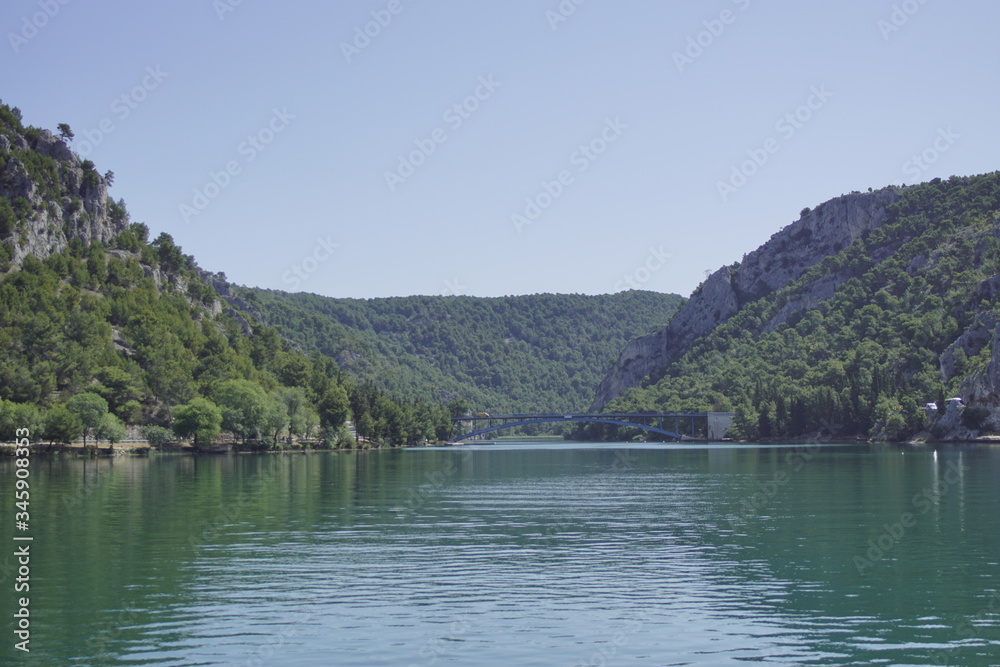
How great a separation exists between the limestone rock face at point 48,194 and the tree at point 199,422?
47881mm

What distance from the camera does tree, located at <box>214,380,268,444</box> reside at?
143m

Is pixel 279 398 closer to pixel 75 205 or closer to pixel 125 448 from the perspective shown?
pixel 125 448

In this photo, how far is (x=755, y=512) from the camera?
51.8 meters

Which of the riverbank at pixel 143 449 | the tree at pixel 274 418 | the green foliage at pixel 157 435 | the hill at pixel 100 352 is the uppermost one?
the hill at pixel 100 352

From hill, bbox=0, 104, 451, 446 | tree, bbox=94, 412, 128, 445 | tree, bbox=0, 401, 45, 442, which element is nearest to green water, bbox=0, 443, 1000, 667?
tree, bbox=0, 401, 45, 442

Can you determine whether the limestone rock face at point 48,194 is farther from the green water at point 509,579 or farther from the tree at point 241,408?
the green water at point 509,579

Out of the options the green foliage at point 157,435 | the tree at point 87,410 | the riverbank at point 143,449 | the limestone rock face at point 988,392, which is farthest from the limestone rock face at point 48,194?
the limestone rock face at point 988,392

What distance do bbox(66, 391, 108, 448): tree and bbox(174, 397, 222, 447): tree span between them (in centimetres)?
Result: 1351

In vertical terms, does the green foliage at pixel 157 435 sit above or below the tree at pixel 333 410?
below

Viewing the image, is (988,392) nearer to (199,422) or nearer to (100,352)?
(199,422)

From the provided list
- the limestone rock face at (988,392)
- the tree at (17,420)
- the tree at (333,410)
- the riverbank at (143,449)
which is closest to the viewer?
the tree at (17,420)

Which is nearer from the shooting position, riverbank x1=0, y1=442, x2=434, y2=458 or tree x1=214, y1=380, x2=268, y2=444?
riverbank x1=0, y1=442, x2=434, y2=458

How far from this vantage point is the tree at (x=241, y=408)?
14262 centimetres

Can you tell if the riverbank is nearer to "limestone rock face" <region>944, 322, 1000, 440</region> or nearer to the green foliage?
the green foliage
